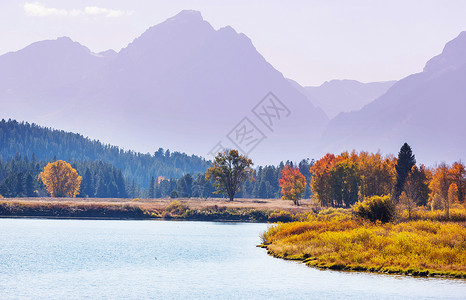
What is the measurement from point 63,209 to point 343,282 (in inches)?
4056

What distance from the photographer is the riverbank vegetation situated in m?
46.7

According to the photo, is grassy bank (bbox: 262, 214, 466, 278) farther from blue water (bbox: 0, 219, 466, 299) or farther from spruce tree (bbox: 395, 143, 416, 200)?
spruce tree (bbox: 395, 143, 416, 200)

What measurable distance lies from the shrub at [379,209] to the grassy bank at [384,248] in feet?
5.94

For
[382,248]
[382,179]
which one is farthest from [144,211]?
[382,248]

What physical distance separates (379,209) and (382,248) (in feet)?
50.0

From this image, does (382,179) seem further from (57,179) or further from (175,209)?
(57,179)

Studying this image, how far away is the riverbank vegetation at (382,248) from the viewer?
46.7 m

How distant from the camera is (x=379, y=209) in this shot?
66.4 metres

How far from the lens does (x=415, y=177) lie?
121 m

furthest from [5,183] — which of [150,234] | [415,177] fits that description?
[415,177]

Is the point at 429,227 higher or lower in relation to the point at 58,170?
lower

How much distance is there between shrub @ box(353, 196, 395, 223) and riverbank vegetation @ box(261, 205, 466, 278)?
1.09 meters

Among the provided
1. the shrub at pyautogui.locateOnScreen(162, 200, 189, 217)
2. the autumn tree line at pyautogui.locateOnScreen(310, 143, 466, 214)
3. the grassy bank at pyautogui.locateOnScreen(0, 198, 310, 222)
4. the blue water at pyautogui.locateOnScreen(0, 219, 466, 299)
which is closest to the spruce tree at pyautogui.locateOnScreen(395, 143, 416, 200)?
the autumn tree line at pyautogui.locateOnScreen(310, 143, 466, 214)

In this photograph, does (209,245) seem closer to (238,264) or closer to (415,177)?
(238,264)
